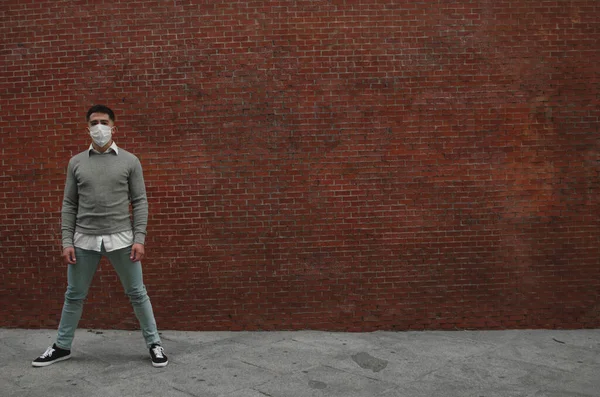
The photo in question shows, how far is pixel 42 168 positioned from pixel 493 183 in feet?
16.1

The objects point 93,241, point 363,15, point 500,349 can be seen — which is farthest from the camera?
point 363,15

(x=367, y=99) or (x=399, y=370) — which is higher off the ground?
(x=367, y=99)

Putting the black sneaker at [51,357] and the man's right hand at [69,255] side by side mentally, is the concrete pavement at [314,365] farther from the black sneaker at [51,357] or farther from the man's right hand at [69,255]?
the man's right hand at [69,255]

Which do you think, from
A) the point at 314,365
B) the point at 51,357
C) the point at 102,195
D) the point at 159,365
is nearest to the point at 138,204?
the point at 102,195

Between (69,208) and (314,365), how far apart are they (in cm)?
Answer: 250

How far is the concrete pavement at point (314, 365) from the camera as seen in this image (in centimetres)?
442

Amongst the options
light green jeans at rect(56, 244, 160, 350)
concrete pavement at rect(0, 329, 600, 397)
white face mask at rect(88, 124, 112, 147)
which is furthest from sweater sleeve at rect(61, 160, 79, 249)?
concrete pavement at rect(0, 329, 600, 397)

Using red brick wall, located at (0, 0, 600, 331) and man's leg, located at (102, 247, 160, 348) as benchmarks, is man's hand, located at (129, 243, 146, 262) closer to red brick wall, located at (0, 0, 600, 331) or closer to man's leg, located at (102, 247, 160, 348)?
man's leg, located at (102, 247, 160, 348)

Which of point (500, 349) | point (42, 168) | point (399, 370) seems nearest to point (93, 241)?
point (42, 168)

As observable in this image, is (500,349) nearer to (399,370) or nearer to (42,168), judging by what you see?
(399,370)

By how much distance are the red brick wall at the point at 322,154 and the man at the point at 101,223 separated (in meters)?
1.29

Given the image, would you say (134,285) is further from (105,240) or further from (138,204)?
(138,204)

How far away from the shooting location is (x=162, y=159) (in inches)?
245

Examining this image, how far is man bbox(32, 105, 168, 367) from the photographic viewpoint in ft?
15.7
